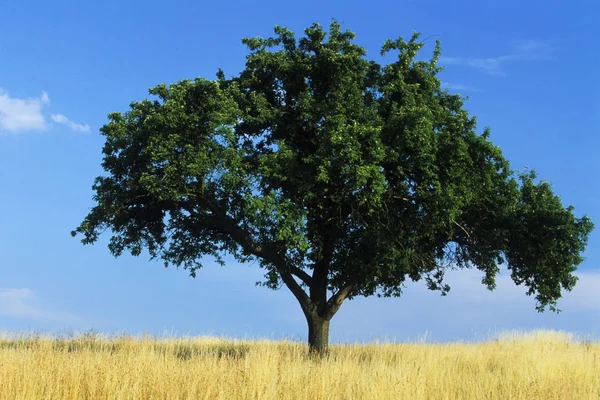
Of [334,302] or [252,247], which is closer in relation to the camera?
[252,247]

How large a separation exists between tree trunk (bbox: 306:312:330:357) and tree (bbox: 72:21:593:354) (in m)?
0.05

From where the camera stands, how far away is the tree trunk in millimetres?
22812

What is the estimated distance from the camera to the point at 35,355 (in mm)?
14477

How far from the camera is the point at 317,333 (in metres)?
22.9

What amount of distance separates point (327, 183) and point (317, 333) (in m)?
6.74

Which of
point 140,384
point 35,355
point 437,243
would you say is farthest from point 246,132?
point 140,384

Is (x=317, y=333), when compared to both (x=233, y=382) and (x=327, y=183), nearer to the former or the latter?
(x=327, y=183)

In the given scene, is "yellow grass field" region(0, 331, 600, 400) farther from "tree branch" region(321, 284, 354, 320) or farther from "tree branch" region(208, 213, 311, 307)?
"tree branch" region(321, 284, 354, 320)

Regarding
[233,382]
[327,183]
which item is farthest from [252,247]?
[233,382]

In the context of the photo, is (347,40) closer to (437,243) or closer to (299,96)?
(299,96)

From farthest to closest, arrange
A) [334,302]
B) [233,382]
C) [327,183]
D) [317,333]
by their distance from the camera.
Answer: [334,302], [317,333], [327,183], [233,382]

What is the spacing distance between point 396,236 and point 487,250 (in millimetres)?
5841

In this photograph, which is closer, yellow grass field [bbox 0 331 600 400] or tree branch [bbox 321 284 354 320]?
yellow grass field [bbox 0 331 600 400]

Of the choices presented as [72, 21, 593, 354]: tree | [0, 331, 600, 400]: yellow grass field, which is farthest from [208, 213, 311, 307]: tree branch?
[0, 331, 600, 400]: yellow grass field
